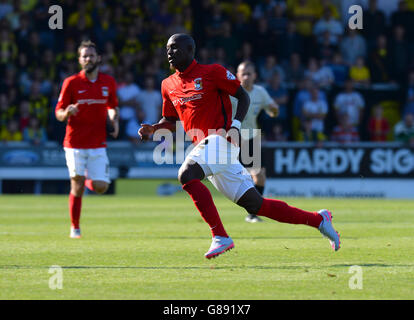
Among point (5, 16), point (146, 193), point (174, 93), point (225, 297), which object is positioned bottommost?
point (146, 193)

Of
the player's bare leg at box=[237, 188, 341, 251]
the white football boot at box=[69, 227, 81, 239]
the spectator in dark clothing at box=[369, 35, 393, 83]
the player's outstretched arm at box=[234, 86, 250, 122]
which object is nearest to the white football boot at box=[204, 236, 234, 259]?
the player's bare leg at box=[237, 188, 341, 251]

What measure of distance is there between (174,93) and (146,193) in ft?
42.3

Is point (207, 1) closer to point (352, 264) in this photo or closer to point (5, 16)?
point (5, 16)

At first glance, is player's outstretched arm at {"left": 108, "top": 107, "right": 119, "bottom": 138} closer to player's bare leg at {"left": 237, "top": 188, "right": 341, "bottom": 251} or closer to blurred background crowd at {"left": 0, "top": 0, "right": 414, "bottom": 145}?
player's bare leg at {"left": 237, "top": 188, "right": 341, "bottom": 251}

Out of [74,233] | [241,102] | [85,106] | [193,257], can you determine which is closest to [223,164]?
[241,102]

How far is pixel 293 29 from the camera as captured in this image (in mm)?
22875

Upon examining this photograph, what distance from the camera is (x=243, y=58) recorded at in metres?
22.1

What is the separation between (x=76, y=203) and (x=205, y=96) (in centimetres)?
373

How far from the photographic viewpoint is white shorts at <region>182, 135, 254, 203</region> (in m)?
8.29

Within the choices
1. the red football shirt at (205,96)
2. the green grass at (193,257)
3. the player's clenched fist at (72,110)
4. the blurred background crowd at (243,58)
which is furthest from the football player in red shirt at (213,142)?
the blurred background crowd at (243,58)

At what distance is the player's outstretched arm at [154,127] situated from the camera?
861cm

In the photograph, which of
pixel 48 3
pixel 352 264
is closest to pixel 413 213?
pixel 352 264

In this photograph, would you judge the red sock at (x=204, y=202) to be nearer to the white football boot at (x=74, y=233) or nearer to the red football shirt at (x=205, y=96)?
the red football shirt at (x=205, y=96)

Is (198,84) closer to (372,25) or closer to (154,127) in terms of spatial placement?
(154,127)
